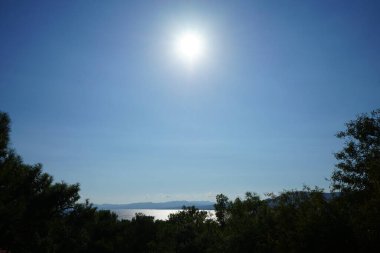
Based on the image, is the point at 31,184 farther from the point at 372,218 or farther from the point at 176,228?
the point at 372,218

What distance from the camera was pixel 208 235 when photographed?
46438 mm

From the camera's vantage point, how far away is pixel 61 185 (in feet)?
132

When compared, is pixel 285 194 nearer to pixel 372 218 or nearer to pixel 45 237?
pixel 372 218

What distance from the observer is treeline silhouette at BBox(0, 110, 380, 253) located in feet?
55.3

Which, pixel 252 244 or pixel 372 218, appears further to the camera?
pixel 252 244

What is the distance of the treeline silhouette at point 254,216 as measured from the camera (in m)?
16.8

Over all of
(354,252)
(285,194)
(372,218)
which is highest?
(285,194)

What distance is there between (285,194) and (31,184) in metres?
30.5

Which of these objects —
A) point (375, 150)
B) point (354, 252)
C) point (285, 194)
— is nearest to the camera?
point (354, 252)

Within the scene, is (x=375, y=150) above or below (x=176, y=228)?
above

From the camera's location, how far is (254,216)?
30.6 metres

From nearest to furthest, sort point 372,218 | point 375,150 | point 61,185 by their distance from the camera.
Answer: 1. point 372,218
2. point 375,150
3. point 61,185

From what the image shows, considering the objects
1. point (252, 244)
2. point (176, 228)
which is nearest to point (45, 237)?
point (176, 228)

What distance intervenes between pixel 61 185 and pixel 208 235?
22.5m
